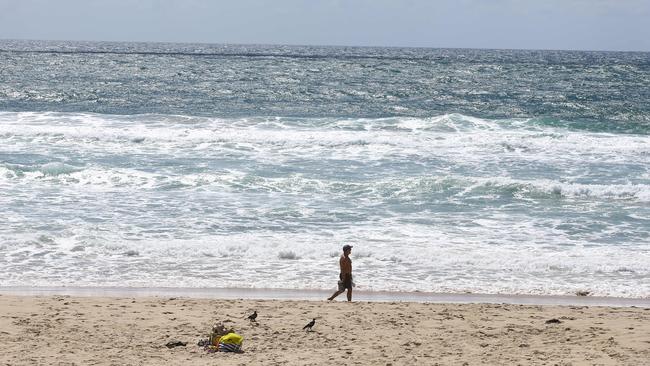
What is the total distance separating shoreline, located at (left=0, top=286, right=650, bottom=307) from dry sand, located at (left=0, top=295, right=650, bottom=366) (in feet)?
1.55

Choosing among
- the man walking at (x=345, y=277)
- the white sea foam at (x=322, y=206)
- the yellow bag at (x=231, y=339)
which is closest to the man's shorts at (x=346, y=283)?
the man walking at (x=345, y=277)

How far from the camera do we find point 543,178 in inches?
890

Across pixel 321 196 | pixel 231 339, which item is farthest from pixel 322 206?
pixel 231 339

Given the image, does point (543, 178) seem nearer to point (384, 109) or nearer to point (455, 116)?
point (455, 116)

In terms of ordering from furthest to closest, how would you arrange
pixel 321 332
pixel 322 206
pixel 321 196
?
pixel 321 196
pixel 322 206
pixel 321 332

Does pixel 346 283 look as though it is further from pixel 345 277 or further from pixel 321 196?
pixel 321 196

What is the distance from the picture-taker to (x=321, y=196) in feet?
65.1

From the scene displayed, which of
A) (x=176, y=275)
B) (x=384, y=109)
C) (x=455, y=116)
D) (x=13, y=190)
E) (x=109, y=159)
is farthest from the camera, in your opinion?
(x=384, y=109)

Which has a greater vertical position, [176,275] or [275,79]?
[275,79]

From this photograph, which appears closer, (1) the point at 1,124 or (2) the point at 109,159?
(2) the point at 109,159

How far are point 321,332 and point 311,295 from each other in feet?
7.19

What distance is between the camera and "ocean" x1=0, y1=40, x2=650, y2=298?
13.7m

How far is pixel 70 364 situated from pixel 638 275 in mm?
9534

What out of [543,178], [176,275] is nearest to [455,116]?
[543,178]
